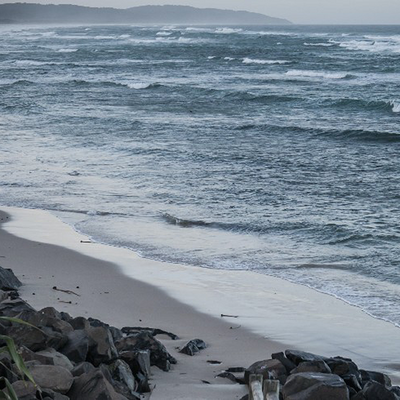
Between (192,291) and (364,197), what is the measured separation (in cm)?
487

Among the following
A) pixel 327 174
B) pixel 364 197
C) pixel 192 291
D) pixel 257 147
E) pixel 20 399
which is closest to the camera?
pixel 20 399

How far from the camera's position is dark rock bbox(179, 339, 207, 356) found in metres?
5.68

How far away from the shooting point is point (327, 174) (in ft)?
44.7

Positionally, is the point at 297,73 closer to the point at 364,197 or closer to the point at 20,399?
the point at 364,197

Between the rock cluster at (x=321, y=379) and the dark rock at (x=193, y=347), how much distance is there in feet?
2.25

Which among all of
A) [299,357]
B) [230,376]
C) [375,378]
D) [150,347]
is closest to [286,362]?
[299,357]

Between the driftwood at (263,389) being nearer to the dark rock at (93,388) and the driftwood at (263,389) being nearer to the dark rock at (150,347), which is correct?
the dark rock at (93,388)

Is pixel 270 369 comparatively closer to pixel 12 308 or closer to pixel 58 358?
pixel 58 358

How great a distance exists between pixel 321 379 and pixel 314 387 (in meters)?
0.09

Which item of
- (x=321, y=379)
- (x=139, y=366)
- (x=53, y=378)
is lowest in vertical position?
(x=139, y=366)

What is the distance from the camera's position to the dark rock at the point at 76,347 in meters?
4.77

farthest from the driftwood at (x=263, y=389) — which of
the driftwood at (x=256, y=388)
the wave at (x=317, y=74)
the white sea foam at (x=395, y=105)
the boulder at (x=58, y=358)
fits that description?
the wave at (x=317, y=74)

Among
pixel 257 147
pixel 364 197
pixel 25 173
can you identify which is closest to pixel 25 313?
pixel 364 197

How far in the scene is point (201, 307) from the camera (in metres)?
7.07
